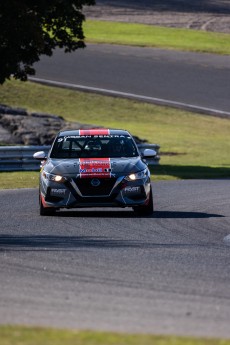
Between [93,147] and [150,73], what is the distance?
29212 millimetres

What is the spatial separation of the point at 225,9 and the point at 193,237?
48214 mm

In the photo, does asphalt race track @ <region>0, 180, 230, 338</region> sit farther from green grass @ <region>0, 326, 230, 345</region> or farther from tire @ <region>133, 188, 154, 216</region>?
green grass @ <region>0, 326, 230, 345</region>

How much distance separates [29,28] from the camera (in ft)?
93.1

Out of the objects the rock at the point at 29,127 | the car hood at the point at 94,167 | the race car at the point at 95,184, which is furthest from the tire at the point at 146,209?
the rock at the point at 29,127

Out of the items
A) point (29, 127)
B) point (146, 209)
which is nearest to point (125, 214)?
point (146, 209)

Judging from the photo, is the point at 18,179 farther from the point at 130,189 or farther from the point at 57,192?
the point at 130,189

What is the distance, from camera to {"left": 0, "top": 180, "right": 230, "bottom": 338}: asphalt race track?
853 centimetres

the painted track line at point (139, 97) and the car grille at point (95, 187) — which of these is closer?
the car grille at point (95, 187)

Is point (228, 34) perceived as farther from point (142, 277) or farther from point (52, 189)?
point (142, 277)

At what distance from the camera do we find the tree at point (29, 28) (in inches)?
1121

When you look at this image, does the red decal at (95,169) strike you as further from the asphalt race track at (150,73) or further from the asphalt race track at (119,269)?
the asphalt race track at (150,73)

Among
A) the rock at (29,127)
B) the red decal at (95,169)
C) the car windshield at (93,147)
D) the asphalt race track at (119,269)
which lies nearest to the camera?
the asphalt race track at (119,269)

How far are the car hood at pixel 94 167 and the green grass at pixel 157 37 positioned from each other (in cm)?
3536

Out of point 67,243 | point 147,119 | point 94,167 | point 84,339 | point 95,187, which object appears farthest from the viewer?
point 147,119
